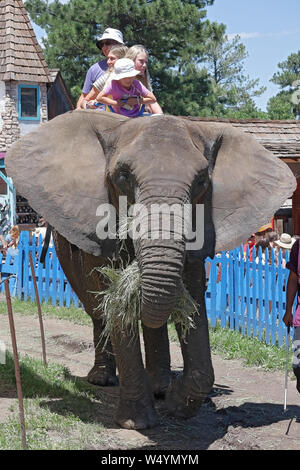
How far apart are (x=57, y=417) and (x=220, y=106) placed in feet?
107

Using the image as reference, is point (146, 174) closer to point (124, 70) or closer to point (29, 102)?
point (124, 70)

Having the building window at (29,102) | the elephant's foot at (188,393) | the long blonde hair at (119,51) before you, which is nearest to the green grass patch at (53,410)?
the elephant's foot at (188,393)

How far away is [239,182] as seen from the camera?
5.52 meters

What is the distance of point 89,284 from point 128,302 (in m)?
1.03

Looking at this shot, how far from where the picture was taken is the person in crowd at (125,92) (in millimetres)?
5926

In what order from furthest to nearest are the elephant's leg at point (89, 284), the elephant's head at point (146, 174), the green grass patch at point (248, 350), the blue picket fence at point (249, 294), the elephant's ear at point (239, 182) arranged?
the blue picket fence at point (249, 294) → the green grass patch at point (248, 350) → the elephant's leg at point (89, 284) → the elephant's ear at point (239, 182) → the elephant's head at point (146, 174)

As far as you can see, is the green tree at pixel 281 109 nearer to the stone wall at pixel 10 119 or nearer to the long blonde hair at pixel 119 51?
the stone wall at pixel 10 119

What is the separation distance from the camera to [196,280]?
5289mm

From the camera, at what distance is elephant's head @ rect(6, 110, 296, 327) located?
4.62 metres

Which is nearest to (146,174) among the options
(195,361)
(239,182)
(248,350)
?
(239,182)

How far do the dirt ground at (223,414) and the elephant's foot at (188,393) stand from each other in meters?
0.11

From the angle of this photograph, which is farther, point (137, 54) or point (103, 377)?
point (103, 377)

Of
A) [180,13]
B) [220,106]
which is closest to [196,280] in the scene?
[180,13]
